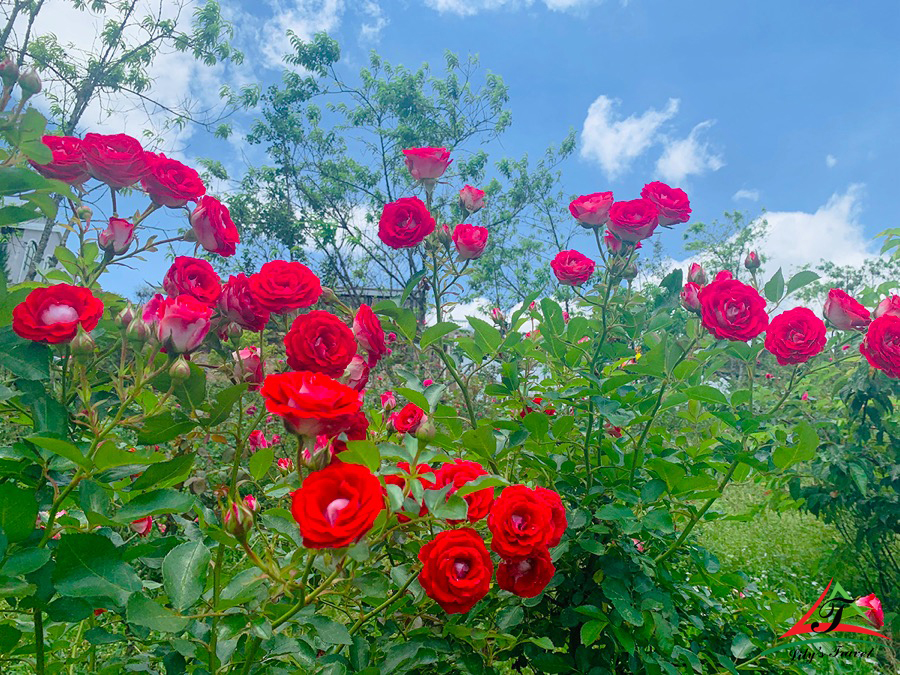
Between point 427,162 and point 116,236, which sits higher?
point 427,162

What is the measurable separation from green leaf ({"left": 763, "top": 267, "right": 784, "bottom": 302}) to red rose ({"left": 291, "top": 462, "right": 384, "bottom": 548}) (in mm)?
976

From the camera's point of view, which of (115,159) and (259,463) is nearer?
(259,463)

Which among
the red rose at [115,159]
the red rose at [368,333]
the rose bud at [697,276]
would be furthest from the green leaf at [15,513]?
the rose bud at [697,276]

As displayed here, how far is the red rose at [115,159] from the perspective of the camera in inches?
34.0

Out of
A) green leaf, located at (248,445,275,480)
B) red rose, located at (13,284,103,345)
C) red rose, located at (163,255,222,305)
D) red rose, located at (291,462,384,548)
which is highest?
red rose, located at (163,255,222,305)

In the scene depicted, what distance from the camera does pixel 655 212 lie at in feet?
3.52

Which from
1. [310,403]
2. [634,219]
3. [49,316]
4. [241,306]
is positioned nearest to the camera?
[310,403]

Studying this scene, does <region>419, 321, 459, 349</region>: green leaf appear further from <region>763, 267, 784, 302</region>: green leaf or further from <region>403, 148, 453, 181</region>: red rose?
<region>763, 267, 784, 302</region>: green leaf

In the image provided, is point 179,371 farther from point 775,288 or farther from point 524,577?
point 775,288

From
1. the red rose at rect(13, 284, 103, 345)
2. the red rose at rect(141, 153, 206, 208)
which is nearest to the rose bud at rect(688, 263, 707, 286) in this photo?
the red rose at rect(141, 153, 206, 208)

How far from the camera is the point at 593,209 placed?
1.14 metres

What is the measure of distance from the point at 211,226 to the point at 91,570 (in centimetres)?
52

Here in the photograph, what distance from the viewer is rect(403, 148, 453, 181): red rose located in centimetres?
118

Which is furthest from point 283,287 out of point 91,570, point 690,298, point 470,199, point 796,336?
point 796,336
